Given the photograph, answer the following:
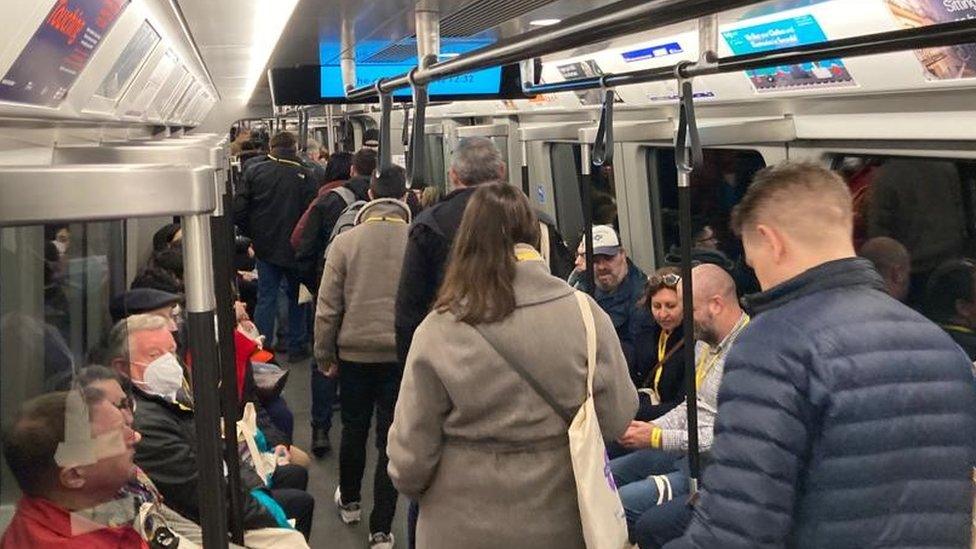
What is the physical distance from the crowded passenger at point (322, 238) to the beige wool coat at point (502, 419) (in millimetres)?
3173

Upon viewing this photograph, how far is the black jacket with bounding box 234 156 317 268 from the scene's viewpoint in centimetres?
738

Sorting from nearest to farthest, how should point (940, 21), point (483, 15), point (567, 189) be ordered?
point (940, 21), point (483, 15), point (567, 189)

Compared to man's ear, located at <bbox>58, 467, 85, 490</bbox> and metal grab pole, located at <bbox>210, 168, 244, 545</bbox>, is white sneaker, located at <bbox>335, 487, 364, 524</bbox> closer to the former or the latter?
metal grab pole, located at <bbox>210, 168, 244, 545</bbox>

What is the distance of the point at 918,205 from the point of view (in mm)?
3754

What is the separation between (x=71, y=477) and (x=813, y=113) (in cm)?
348

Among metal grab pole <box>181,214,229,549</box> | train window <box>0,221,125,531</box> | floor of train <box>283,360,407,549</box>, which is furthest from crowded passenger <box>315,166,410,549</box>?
metal grab pole <box>181,214,229,549</box>

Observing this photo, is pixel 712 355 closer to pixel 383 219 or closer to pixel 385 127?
pixel 385 127

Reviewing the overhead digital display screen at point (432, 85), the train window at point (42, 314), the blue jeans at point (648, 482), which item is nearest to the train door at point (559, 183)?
the overhead digital display screen at point (432, 85)

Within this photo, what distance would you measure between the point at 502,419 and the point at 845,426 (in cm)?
94

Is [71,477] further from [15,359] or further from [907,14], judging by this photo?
[907,14]

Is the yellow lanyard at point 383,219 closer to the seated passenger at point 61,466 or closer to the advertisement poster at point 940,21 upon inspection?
the advertisement poster at point 940,21

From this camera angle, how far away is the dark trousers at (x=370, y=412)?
4.41m

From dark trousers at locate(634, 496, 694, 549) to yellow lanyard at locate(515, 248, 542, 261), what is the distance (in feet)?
4.63

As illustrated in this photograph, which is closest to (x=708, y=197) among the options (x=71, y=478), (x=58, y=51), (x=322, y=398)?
(x=322, y=398)
